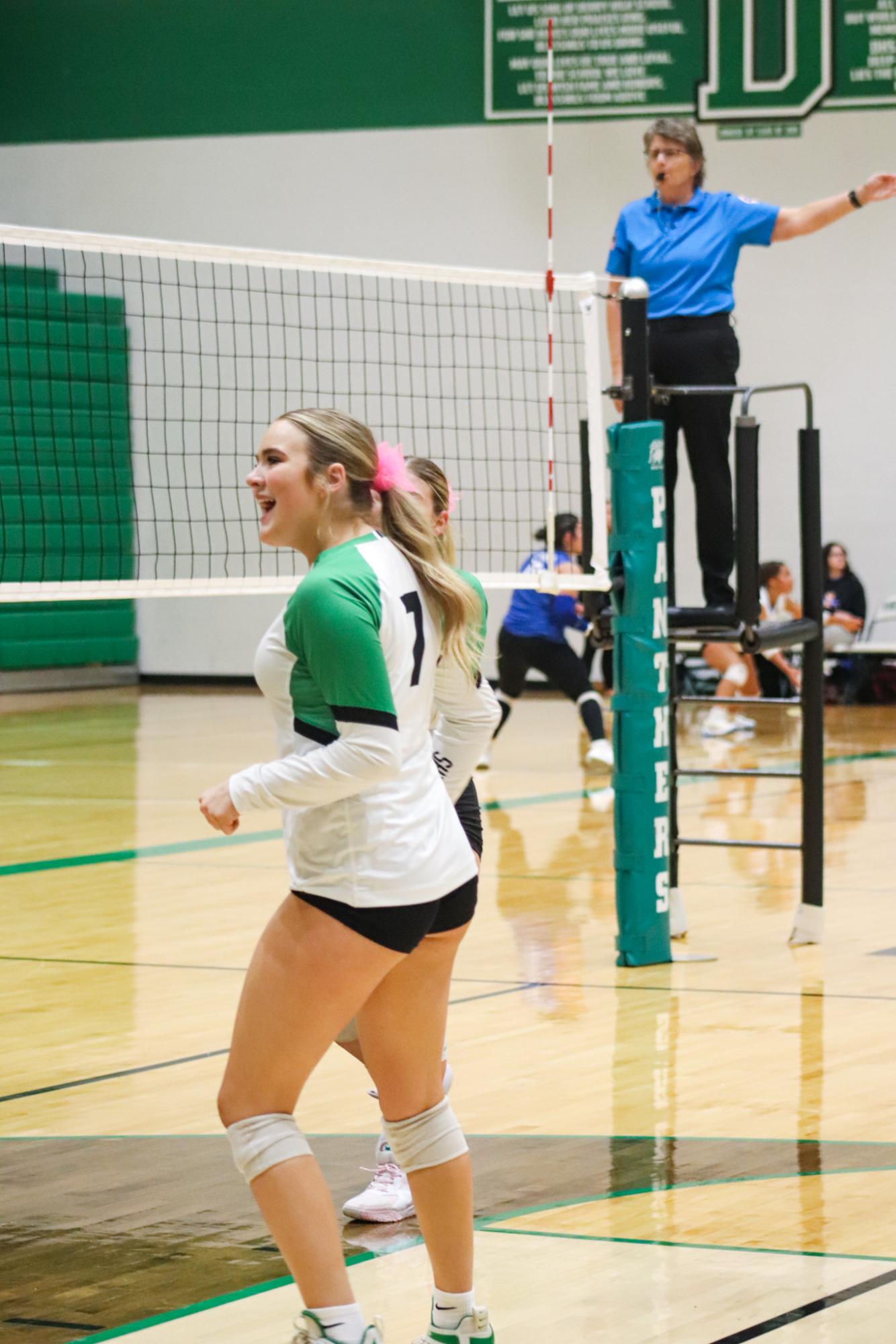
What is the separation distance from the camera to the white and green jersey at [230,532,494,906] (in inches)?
108

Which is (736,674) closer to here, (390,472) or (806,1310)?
(806,1310)

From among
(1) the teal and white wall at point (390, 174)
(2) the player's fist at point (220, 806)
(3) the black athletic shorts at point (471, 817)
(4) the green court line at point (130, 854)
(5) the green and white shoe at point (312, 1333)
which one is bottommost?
(4) the green court line at point (130, 854)

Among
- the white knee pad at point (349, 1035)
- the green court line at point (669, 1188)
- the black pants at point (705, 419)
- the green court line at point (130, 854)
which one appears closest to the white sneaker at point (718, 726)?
the green court line at point (130, 854)

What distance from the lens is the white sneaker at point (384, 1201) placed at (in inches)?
149

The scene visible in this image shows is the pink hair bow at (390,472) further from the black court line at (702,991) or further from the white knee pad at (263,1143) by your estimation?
the black court line at (702,991)

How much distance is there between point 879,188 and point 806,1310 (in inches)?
167

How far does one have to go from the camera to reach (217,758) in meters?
12.3

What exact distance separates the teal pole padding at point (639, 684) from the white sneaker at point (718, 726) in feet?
25.0

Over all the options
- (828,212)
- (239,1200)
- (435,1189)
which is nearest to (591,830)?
(828,212)

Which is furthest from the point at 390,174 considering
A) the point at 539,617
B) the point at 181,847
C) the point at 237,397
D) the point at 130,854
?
the point at 130,854

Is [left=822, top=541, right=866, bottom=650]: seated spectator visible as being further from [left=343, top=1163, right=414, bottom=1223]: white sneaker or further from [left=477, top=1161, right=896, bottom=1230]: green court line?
[left=343, top=1163, right=414, bottom=1223]: white sneaker

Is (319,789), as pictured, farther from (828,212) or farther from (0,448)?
(0,448)

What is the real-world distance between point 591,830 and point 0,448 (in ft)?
31.0

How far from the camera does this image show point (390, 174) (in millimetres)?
18078
